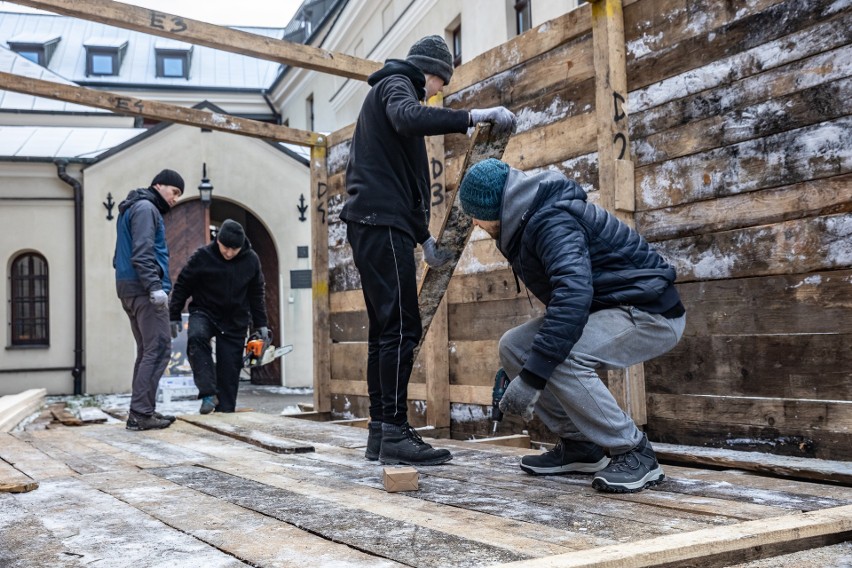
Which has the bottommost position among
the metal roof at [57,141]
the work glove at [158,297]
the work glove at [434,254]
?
the work glove at [158,297]

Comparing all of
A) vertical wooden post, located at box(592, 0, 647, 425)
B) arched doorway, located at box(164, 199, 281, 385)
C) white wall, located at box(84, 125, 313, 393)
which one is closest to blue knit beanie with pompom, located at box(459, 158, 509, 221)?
vertical wooden post, located at box(592, 0, 647, 425)

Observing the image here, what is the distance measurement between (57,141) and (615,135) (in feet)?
53.0

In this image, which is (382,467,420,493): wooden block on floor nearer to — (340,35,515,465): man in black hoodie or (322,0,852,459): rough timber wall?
(340,35,515,465): man in black hoodie

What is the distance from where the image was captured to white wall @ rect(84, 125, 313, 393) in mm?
15789

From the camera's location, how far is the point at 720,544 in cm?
192

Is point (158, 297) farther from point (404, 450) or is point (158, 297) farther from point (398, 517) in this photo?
point (398, 517)

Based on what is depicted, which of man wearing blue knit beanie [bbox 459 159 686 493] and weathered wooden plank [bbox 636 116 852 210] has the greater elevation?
weathered wooden plank [bbox 636 116 852 210]

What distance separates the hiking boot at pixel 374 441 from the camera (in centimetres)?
395

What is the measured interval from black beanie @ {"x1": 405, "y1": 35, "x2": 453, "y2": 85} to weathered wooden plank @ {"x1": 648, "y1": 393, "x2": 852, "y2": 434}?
1823mm

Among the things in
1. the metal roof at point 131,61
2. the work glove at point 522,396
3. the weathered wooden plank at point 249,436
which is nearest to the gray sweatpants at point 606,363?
the work glove at point 522,396

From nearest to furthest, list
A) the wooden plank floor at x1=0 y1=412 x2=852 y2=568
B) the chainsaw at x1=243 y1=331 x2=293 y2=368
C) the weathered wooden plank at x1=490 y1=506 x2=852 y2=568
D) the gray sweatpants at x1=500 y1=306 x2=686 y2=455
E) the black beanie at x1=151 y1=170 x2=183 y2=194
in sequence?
the weathered wooden plank at x1=490 y1=506 x2=852 y2=568 < the wooden plank floor at x1=0 y1=412 x2=852 y2=568 < the gray sweatpants at x1=500 y1=306 x2=686 y2=455 < the black beanie at x1=151 y1=170 x2=183 y2=194 < the chainsaw at x1=243 y1=331 x2=293 y2=368

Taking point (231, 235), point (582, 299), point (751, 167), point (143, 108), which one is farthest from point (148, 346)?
point (751, 167)

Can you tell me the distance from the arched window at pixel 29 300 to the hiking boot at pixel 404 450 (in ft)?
47.5

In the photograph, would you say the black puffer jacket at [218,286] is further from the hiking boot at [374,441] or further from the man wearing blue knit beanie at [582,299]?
the man wearing blue knit beanie at [582,299]
